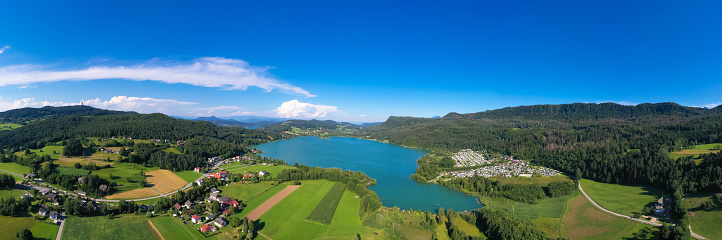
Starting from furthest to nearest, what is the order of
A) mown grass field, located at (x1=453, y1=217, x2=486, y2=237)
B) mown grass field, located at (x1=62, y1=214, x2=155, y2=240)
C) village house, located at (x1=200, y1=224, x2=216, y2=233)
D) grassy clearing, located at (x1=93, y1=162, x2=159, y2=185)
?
grassy clearing, located at (x1=93, y1=162, x2=159, y2=185) → mown grass field, located at (x1=453, y1=217, x2=486, y2=237) → village house, located at (x1=200, y1=224, x2=216, y2=233) → mown grass field, located at (x1=62, y1=214, x2=155, y2=240)

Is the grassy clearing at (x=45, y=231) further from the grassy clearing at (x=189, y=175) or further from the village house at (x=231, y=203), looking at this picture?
the grassy clearing at (x=189, y=175)

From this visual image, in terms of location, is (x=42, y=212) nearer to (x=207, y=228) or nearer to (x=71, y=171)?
(x=207, y=228)

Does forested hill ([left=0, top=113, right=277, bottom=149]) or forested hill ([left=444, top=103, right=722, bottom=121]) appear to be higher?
forested hill ([left=444, top=103, right=722, bottom=121])

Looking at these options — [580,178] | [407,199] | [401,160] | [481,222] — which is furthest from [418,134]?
[481,222]

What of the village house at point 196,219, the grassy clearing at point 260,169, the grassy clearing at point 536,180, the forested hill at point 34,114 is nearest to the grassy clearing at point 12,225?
the village house at point 196,219

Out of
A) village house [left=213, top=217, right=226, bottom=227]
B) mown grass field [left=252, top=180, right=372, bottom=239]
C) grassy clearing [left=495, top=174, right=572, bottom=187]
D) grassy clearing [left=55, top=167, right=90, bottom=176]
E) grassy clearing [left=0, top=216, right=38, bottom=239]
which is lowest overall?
mown grass field [left=252, top=180, right=372, bottom=239]

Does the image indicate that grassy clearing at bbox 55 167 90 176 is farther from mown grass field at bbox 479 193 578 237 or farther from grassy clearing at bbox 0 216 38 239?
mown grass field at bbox 479 193 578 237

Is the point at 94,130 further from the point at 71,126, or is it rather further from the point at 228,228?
the point at 228,228

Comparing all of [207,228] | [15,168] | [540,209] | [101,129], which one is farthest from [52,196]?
[540,209]

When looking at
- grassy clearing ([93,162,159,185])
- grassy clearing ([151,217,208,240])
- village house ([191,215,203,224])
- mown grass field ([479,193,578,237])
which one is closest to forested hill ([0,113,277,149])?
grassy clearing ([93,162,159,185])
